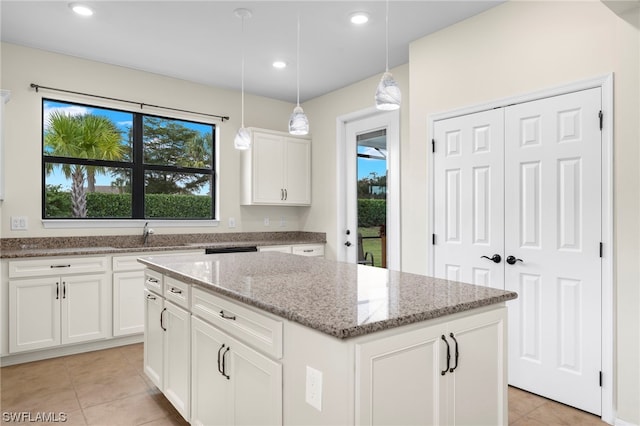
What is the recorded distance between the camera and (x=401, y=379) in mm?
1285

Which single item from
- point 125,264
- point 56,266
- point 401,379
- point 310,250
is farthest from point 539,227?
point 56,266

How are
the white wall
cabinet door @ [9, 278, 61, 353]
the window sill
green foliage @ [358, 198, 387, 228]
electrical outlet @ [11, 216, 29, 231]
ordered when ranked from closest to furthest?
the white wall
cabinet door @ [9, 278, 61, 353]
electrical outlet @ [11, 216, 29, 231]
the window sill
green foliage @ [358, 198, 387, 228]

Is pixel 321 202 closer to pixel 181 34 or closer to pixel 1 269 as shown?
pixel 181 34

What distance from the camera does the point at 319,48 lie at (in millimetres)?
3637

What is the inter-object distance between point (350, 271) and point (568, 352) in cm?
157

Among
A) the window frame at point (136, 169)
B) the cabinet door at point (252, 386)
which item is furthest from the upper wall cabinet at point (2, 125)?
the cabinet door at point (252, 386)

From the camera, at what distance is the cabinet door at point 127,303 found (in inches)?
142

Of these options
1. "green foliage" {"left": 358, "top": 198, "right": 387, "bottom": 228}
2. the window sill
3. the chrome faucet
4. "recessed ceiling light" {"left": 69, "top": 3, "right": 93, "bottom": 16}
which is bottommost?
the chrome faucet

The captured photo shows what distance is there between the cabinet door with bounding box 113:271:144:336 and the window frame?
2.35 feet

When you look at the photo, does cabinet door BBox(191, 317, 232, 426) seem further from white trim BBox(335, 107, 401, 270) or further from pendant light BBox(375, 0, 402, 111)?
white trim BBox(335, 107, 401, 270)

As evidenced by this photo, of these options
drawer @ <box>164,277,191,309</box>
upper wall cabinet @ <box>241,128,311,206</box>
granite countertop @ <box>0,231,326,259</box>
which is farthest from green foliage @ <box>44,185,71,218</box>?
drawer @ <box>164,277,191,309</box>

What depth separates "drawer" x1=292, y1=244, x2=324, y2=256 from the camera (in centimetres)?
483

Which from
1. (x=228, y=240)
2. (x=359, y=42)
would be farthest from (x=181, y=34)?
(x=228, y=240)

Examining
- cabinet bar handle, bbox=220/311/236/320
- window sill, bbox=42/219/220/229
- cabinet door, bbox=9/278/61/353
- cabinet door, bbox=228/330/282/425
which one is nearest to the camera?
cabinet door, bbox=228/330/282/425
